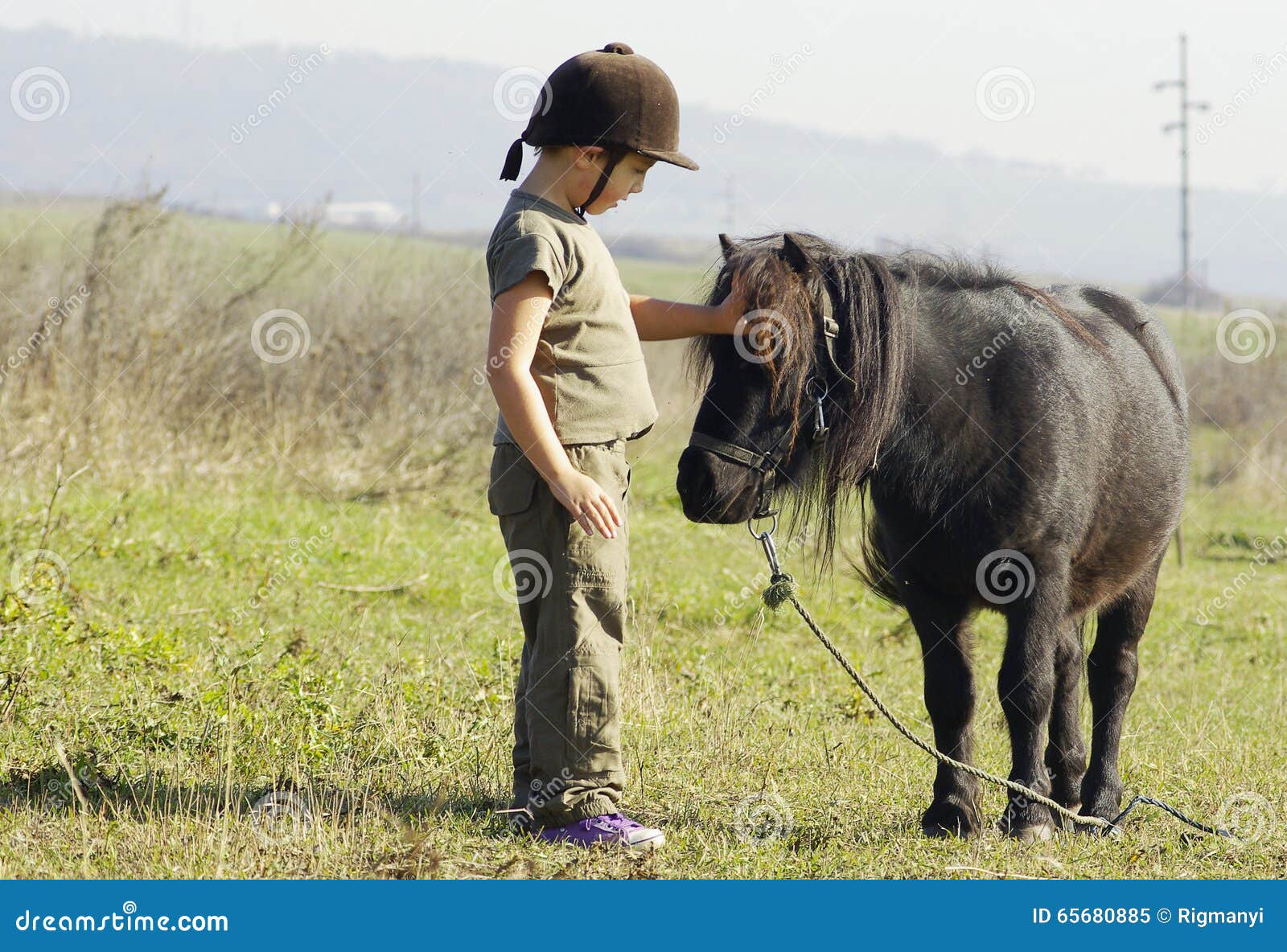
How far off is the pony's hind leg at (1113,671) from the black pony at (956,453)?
0.02 meters

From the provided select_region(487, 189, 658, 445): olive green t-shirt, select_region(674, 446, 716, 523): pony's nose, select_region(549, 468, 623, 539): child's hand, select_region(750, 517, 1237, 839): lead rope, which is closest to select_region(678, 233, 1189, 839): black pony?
select_region(674, 446, 716, 523): pony's nose

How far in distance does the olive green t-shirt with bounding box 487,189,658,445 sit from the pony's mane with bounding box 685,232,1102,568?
391 mm

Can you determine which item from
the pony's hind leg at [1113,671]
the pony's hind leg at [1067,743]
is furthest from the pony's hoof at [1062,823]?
the pony's hind leg at [1113,671]

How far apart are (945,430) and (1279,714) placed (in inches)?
126

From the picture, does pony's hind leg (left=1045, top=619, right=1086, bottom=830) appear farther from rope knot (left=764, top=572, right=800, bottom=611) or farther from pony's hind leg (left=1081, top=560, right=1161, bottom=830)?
rope knot (left=764, top=572, right=800, bottom=611)

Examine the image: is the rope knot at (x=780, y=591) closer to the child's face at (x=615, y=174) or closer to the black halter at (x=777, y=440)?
the black halter at (x=777, y=440)

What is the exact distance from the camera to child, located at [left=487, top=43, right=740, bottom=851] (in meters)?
2.91

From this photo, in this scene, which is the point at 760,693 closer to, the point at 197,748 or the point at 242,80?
the point at 197,748

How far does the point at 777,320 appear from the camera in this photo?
3.25 m

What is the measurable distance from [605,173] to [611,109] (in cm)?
18

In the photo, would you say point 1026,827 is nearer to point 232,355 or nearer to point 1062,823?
point 1062,823

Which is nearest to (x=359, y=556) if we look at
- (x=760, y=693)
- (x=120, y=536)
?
(x=120, y=536)

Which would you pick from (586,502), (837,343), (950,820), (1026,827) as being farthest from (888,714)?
(586,502)

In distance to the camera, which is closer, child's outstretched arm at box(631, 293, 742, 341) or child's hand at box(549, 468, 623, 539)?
child's hand at box(549, 468, 623, 539)
